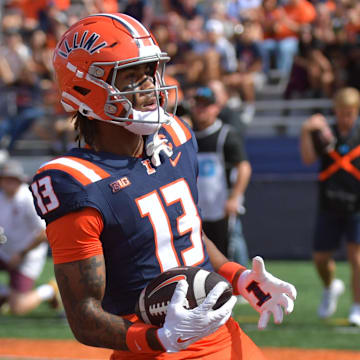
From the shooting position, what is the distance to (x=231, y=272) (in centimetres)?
299

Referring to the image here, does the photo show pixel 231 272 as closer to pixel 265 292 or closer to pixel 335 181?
pixel 265 292


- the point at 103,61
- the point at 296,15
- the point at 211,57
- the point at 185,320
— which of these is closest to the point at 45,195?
the point at 103,61

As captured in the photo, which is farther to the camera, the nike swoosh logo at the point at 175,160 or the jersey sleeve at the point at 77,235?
the nike swoosh logo at the point at 175,160

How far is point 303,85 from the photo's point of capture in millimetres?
12250

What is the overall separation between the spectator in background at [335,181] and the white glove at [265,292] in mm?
4557

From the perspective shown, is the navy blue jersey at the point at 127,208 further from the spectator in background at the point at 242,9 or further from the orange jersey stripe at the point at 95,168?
the spectator in background at the point at 242,9

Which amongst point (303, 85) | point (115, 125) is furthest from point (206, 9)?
point (115, 125)

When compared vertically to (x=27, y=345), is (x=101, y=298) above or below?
above

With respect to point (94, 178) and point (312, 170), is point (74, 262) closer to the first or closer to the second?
point (94, 178)

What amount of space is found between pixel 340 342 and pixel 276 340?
1.71ft

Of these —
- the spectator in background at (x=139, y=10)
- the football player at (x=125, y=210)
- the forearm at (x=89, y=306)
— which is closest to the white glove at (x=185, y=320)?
the football player at (x=125, y=210)

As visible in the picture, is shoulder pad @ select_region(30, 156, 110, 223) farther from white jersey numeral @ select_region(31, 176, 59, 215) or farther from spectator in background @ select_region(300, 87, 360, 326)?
spectator in background @ select_region(300, 87, 360, 326)

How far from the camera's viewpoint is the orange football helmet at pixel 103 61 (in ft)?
8.90

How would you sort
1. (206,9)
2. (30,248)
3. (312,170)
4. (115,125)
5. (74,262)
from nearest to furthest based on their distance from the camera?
(74,262) < (115,125) < (30,248) < (312,170) < (206,9)
